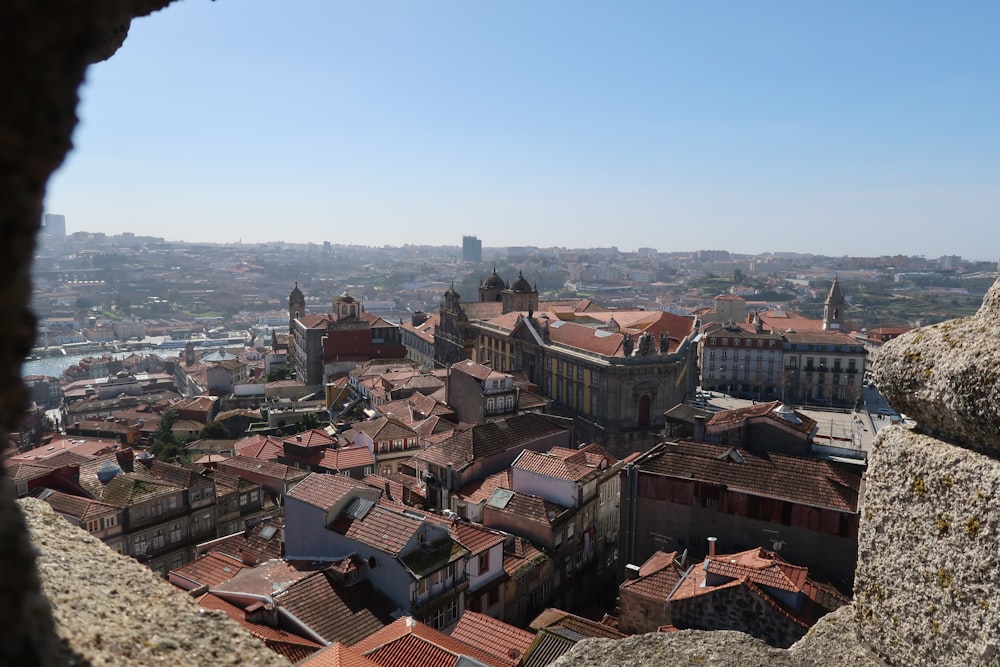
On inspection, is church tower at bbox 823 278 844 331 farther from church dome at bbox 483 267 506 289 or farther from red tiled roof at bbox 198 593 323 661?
red tiled roof at bbox 198 593 323 661

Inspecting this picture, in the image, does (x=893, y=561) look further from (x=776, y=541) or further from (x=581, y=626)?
(x=776, y=541)

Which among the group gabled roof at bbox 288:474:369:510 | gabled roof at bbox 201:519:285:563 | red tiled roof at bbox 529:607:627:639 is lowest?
gabled roof at bbox 201:519:285:563

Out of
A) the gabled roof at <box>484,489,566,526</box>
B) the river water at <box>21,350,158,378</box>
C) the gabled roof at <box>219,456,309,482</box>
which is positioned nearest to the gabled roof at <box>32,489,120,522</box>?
the gabled roof at <box>219,456,309,482</box>

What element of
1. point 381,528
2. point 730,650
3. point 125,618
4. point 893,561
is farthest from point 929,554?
point 381,528

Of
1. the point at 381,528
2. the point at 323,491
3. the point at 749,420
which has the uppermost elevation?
the point at 749,420

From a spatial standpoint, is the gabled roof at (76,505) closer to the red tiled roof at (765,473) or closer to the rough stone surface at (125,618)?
the red tiled roof at (765,473)

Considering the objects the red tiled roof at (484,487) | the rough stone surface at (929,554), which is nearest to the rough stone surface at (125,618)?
the rough stone surface at (929,554)

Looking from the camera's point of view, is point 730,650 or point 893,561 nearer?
point 893,561
